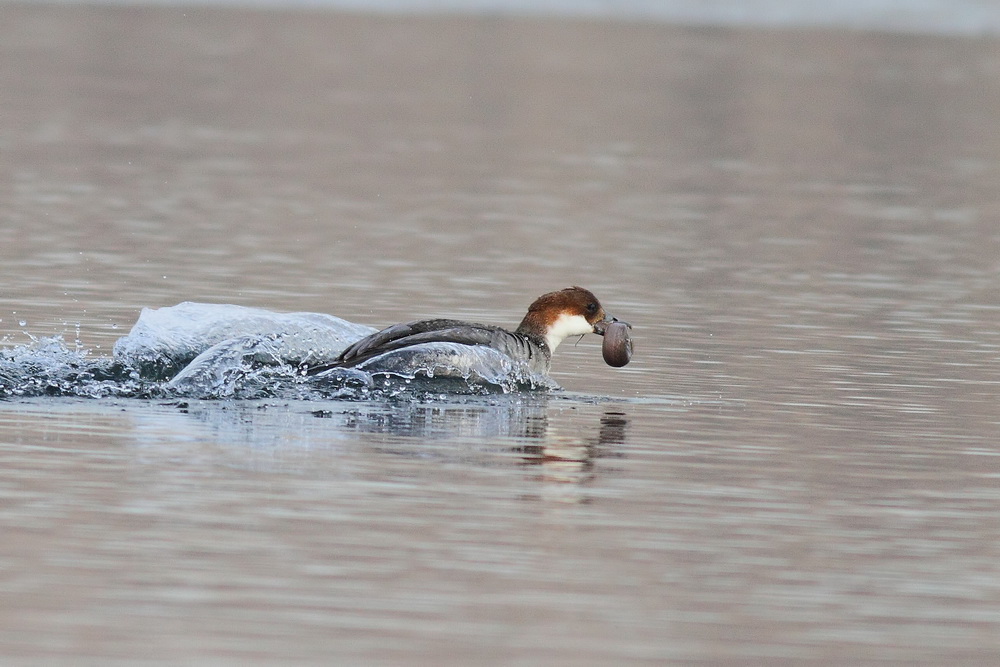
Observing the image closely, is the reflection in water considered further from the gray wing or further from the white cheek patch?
the white cheek patch

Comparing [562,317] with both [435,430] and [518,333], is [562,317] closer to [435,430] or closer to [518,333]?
[518,333]

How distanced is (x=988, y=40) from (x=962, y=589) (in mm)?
73813

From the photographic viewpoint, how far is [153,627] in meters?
8.58

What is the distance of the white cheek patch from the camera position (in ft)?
51.2

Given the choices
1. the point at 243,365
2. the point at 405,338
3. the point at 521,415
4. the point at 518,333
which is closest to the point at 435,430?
the point at 521,415

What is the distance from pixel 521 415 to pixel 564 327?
1530mm

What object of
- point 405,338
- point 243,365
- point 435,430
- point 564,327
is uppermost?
point 564,327

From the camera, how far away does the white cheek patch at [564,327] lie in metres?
15.6

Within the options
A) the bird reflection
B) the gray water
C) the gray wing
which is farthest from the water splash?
the bird reflection

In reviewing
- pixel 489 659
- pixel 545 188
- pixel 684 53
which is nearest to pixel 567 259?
pixel 545 188

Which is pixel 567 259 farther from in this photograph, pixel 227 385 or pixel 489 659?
pixel 489 659

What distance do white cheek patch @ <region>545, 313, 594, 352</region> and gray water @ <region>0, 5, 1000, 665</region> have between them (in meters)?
0.50

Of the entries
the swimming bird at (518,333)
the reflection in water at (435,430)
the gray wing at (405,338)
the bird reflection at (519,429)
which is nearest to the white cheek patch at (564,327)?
the swimming bird at (518,333)

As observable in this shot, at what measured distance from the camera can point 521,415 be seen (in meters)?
14.3
